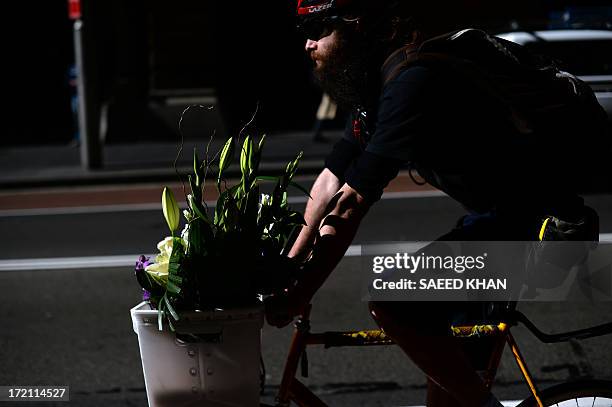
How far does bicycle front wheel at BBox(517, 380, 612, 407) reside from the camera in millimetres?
2936

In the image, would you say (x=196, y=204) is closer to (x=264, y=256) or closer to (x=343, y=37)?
(x=264, y=256)

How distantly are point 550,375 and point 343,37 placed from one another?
104 inches

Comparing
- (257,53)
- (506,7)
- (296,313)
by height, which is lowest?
(257,53)

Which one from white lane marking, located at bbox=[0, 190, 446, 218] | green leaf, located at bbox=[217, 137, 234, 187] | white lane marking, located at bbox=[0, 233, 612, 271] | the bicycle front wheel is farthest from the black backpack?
white lane marking, located at bbox=[0, 190, 446, 218]

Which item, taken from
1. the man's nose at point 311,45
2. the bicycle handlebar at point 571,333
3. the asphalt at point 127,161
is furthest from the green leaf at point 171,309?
the asphalt at point 127,161

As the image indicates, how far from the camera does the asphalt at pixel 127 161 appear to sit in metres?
12.4

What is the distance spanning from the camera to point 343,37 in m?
2.58

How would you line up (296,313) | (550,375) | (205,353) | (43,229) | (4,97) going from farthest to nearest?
(4,97), (43,229), (550,375), (296,313), (205,353)

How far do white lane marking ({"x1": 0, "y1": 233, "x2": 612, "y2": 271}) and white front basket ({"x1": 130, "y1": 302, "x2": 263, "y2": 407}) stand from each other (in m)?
4.89

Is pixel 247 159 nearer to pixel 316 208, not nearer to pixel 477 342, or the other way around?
pixel 316 208

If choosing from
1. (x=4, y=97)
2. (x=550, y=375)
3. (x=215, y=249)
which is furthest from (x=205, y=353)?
(x=4, y=97)

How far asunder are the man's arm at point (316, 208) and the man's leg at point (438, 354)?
28cm

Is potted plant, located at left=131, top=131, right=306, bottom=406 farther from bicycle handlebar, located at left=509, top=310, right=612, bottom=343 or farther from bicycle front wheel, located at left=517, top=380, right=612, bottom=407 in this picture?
bicycle front wheel, located at left=517, top=380, right=612, bottom=407

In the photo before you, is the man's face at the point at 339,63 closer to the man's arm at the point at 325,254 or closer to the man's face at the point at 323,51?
the man's face at the point at 323,51
